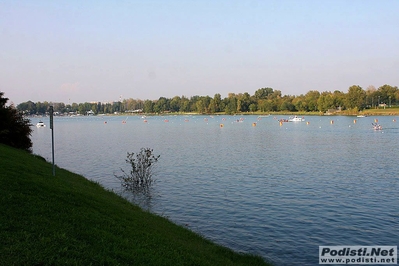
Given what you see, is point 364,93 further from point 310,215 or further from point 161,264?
point 161,264

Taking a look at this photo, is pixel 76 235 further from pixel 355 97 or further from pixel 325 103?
pixel 325 103

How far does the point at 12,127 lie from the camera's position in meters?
30.3

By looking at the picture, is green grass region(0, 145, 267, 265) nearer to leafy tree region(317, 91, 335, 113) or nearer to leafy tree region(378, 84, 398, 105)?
leafy tree region(317, 91, 335, 113)

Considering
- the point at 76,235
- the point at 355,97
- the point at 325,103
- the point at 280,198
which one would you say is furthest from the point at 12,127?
the point at 325,103

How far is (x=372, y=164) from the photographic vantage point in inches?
1410

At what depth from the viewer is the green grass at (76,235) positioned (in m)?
7.63

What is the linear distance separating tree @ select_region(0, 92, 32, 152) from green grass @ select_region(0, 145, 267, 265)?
17576 millimetres

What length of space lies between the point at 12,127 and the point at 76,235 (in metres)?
24.8

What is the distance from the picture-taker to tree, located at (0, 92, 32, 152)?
94.5 feet

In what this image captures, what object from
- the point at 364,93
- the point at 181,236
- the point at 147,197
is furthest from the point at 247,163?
the point at 364,93

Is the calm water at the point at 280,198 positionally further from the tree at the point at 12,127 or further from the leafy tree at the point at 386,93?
the leafy tree at the point at 386,93

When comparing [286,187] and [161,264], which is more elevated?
[161,264]

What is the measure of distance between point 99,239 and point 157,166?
90.8ft

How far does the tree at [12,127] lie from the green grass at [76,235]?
17.6 m
